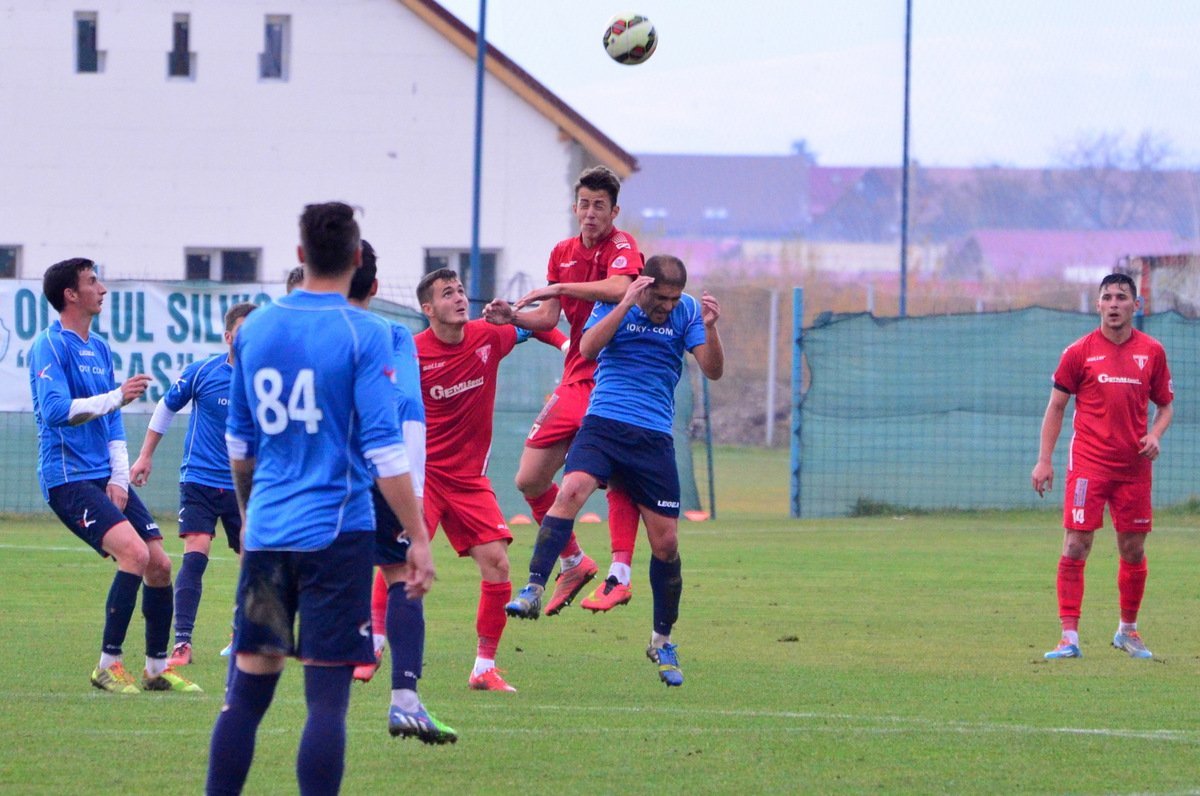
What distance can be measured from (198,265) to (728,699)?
2416 cm

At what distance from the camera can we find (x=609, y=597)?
28.8 feet

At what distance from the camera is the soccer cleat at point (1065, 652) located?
946 cm

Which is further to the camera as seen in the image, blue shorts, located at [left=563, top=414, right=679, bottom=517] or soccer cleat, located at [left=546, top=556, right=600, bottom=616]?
soccer cleat, located at [left=546, top=556, right=600, bottom=616]

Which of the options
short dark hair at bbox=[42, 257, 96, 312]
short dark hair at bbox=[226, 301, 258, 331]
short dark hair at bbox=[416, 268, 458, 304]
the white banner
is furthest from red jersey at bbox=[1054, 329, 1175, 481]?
the white banner

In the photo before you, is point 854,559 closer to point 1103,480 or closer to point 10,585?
point 1103,480

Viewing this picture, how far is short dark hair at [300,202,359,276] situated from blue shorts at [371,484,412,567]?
2200 mm

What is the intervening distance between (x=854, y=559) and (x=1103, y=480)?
531cm

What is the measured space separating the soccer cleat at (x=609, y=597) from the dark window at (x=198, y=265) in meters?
22.7

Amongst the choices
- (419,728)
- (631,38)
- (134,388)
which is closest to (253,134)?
(631,38)

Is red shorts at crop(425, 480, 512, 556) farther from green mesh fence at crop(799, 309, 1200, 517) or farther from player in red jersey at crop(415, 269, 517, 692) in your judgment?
green mesh fence at crop(799, 309, 1200, 517)

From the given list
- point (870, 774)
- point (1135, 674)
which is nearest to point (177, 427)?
point (1135, 674)

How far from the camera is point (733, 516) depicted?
1964cm

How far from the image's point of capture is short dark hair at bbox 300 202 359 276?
4867mm

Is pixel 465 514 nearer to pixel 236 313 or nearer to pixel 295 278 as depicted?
pixel 295 278
